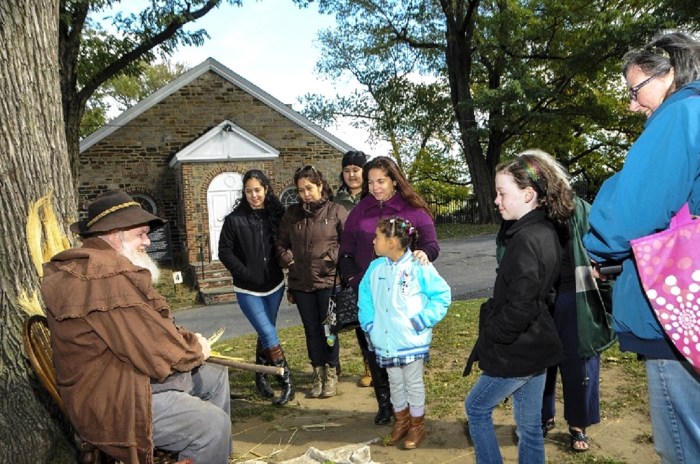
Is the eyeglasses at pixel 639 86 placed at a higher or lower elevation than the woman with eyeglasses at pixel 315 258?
higher

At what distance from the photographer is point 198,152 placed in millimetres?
18250

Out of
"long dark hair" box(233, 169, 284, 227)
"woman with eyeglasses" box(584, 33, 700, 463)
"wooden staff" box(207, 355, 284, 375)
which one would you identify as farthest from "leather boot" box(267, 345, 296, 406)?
"woman with eyeglasses" box(584, 33, 700, 463)

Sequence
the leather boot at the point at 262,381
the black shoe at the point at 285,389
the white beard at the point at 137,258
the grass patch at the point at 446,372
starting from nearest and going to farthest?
the white beard at the point at 137,258 < the grass patch at the point at 446,372 < the black shoe at the point at 285,389 < the leather boot at the point at 262,381

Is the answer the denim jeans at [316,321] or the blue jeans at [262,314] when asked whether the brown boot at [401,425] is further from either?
the blue jeans at [262,314]

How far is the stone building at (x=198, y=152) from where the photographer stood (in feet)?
60.2

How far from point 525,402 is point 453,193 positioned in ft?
98.8

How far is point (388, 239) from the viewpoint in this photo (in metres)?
3.68

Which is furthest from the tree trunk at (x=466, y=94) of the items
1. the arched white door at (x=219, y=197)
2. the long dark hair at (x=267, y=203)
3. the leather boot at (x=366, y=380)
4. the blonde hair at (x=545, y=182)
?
the blonde hair at (x=545, y=182)

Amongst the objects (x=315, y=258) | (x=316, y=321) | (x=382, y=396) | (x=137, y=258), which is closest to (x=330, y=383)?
(x=316, y=321)

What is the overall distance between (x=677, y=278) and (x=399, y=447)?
2.58 metres

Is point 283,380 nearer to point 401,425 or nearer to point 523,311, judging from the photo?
point 401,425

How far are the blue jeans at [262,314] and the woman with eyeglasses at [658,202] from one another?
3374 mm

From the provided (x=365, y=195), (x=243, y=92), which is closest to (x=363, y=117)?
(x=243, y=92)

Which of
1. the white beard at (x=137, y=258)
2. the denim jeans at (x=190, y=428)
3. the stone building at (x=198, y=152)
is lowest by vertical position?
the denim jeans at (x=190, y=428)
